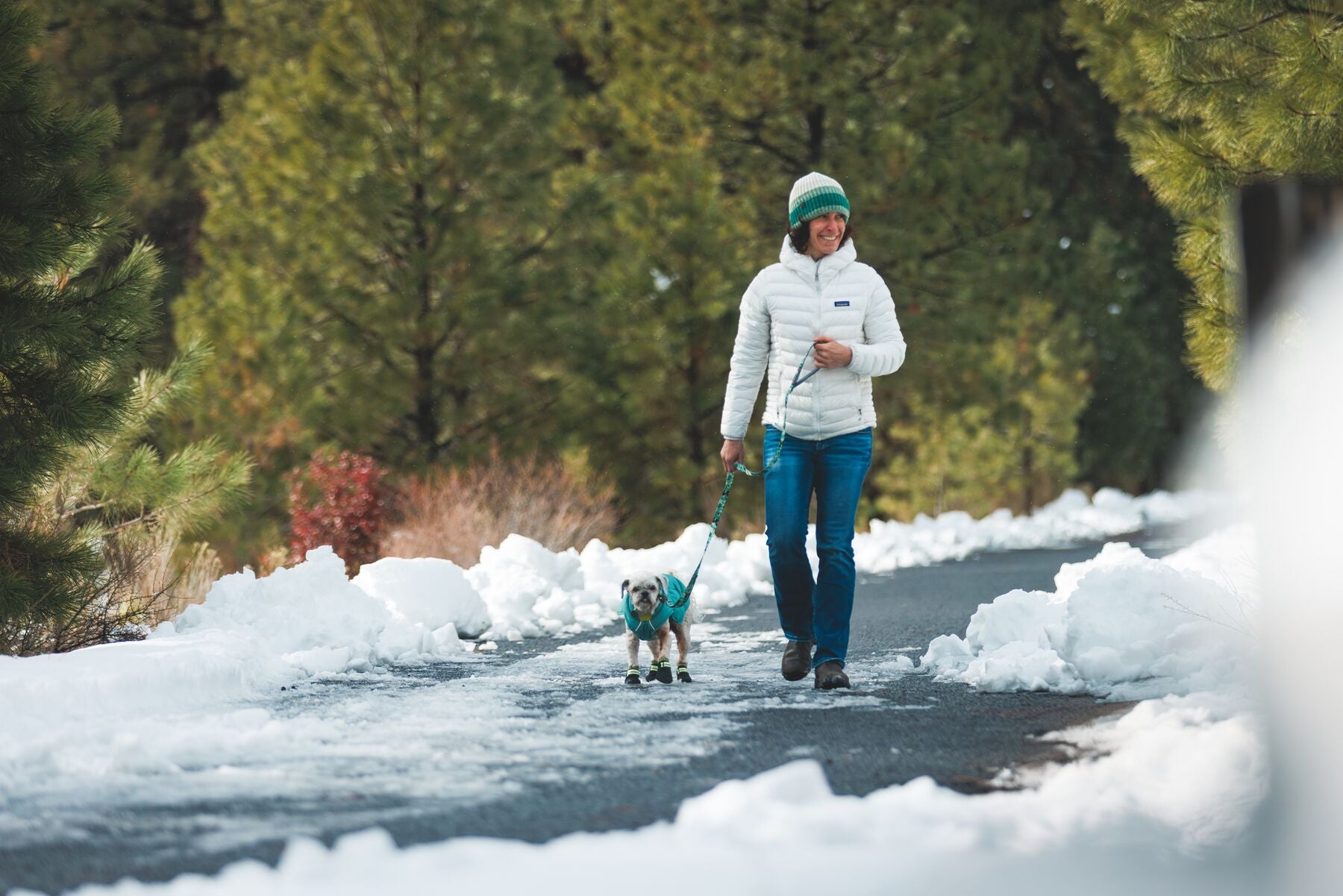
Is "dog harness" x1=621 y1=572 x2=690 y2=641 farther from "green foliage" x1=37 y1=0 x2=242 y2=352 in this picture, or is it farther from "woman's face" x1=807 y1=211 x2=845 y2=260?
"green foliage" x1=37 y1=0 x2=242 y2=352

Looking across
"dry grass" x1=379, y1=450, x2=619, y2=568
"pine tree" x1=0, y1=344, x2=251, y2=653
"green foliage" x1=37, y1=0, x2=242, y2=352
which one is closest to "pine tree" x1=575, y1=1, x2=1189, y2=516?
"dry grass" x1=379, y1=450, x2=619, y2=568

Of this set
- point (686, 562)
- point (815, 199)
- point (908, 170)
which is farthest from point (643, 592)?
point (908, 170)

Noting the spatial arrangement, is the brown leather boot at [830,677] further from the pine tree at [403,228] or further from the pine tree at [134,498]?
the pine tree at [403,228]

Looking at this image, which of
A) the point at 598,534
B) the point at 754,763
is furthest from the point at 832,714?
the point at 598,534

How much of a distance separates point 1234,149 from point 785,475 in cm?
469

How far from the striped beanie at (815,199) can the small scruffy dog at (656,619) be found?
1719 millimetres

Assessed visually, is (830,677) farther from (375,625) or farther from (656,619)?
(375,625)

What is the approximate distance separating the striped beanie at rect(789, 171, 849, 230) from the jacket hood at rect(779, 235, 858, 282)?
5.4 inches

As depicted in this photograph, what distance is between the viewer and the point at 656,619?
277 inches

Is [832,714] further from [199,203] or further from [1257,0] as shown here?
[199,203]

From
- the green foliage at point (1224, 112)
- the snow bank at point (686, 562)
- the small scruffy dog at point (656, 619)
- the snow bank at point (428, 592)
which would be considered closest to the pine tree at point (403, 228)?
the snow bank at point (686, 562)

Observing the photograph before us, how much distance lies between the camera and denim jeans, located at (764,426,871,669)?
684cm

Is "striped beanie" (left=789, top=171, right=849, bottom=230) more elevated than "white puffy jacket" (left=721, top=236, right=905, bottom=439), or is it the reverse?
"striped beanie" (left=789, top=171, right=849, bottom=230)

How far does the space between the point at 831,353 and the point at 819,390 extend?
0.29 m
